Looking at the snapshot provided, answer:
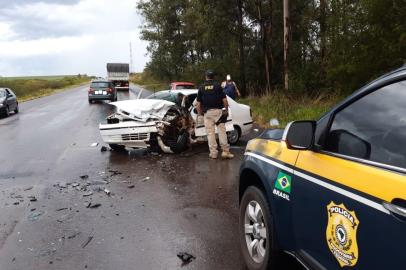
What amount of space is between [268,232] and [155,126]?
23.7ft

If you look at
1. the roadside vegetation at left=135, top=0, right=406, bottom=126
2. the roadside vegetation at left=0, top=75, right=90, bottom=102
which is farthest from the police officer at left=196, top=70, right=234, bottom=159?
the roadside vegetation at left=0, top=75, right=90, bottom=102

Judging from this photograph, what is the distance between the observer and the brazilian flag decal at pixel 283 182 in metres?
3.25

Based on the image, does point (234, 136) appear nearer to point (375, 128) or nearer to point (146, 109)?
point (146, 109)

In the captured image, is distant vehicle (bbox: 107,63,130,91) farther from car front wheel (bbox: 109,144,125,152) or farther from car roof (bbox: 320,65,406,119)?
car roof (bbox: 320,65,406,119)

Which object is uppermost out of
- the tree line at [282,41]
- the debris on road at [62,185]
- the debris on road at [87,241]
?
the tree line at [282,41]

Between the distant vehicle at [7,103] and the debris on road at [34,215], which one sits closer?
the debris on road at [34,215]

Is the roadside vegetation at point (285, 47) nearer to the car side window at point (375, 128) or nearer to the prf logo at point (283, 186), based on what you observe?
the prf logo at point (283, 186)

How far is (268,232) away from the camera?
12.0 feet

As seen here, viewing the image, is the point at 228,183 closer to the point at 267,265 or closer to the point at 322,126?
the point at 267,265

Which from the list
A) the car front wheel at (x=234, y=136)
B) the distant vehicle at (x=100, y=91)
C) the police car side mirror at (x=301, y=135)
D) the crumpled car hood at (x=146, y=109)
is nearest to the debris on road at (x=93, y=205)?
the crumpled car hood at (x=146, y=109)

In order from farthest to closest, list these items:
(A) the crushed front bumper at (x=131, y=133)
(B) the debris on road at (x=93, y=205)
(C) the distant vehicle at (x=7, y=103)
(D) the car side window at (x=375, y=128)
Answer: (C) the distant vehicle at (x=7, y=103), (A) the crushed front bumper at (x=131, y=133), (B) the debris on road at (x=93, y=205), (D) the car side window at (x=375, y=128)

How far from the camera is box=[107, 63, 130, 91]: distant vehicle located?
175 ft

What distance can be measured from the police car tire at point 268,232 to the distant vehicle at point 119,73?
50645 mm

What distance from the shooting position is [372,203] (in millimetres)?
2264
